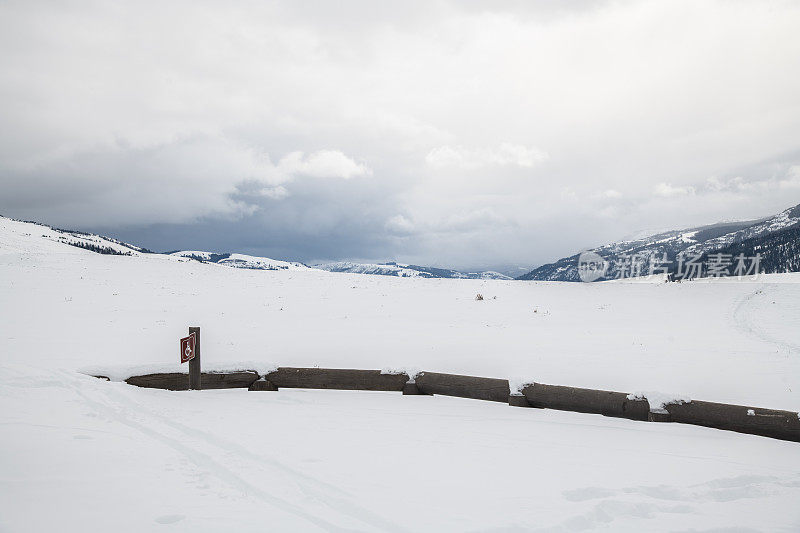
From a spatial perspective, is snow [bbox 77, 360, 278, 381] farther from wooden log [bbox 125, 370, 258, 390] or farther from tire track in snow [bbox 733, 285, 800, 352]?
tire track in snow [bbox 733, 285, 800, 352]

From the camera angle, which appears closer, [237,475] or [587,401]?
[237,475]

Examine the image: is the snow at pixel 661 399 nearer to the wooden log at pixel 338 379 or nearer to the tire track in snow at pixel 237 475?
the wooden log at pixel 338 379

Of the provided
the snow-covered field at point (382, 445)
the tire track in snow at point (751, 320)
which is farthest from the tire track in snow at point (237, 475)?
the tire track in snow at point (751, 320)

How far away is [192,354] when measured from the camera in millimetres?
9172

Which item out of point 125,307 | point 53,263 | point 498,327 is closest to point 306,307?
point 125,307

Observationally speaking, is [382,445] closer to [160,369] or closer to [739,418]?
[739,418]

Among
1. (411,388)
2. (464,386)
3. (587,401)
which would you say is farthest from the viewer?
(411,388)

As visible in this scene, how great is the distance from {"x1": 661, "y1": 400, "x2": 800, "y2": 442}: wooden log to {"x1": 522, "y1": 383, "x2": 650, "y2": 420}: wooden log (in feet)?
1.43

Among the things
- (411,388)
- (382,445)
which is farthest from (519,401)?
(382,445)

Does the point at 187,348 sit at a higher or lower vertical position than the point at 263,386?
higher

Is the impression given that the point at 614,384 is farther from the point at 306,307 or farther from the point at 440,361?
the point at 306,307

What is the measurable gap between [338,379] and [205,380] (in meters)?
2.73

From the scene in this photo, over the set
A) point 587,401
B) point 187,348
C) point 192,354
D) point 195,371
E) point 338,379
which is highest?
point 187,348

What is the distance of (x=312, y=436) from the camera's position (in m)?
6.58
